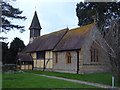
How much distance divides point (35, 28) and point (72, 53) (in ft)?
62.9

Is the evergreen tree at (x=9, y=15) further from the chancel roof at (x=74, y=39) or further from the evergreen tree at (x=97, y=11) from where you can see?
the evergreen tree at (x=97, y=11)

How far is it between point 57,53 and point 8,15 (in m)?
15.0

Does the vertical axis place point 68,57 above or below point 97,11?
below

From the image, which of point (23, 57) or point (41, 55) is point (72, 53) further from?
point (23, 57)

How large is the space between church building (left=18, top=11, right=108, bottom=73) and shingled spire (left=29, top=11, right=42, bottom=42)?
815 centimetres

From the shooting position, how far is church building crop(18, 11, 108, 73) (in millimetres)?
23594

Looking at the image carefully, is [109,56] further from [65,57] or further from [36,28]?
[36,28]

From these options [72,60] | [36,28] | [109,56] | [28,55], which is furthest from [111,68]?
[36,28]

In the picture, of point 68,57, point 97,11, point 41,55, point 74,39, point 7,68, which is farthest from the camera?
point 97,11

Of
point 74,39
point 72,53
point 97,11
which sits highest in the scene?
point 97,11

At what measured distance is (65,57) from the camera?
26422mm

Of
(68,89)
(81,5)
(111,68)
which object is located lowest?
(68,89)

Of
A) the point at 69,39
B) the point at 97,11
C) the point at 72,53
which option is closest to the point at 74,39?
the point at 69,39

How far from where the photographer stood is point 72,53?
82.4ft
